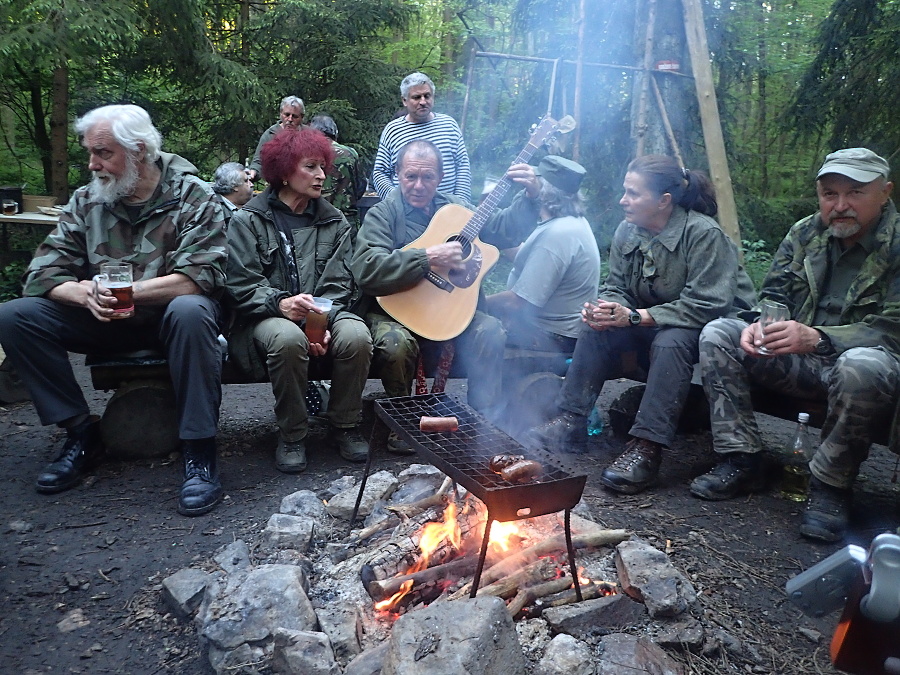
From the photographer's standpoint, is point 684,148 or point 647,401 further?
point 684,148

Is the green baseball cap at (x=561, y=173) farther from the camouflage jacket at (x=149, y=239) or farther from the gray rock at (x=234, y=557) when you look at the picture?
the gray rock at (x=234, y=557)

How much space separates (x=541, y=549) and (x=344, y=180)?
4.71 meters

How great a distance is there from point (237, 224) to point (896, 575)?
11.8 feet

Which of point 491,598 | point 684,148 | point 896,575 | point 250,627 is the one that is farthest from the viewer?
point 684,148

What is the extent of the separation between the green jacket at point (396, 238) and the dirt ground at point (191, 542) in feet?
3.37

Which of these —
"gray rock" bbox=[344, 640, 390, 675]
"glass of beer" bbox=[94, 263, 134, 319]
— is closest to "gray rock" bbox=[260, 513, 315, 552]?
"gray rock" bbox=[344, 640, 390, 675]

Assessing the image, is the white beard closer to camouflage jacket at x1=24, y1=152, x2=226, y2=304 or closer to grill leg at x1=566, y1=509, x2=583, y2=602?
camouflage jacket at x1=24, y1=152, x2=226, y2=304

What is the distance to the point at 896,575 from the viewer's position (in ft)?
3.10

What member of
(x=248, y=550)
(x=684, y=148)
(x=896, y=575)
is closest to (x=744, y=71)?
(x=684, y=148)

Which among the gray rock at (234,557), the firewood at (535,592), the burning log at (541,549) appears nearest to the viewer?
the firewood at (535,592)

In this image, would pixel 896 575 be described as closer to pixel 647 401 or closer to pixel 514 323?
pixel 647 401

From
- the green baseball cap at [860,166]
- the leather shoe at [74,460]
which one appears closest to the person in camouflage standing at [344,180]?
the leather shoe at [74,460]

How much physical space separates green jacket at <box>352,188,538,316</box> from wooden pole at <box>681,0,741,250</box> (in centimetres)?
282

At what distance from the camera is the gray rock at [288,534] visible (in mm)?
2770
